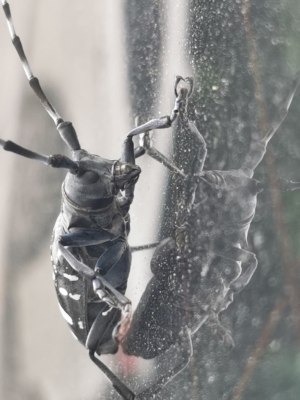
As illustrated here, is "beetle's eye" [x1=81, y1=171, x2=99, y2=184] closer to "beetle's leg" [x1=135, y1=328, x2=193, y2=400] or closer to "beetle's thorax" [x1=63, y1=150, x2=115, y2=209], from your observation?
"beetle's thorax" [x1=63, y1=150, x2=115, y2=209]

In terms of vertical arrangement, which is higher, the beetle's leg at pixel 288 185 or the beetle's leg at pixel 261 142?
the beetle's leg at pixel 261 142

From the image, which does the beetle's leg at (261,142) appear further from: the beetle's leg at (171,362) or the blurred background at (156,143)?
the beetle's leg at (171,362)

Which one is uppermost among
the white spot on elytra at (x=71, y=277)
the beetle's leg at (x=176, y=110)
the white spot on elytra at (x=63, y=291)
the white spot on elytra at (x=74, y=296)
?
the beetle's leg at (x=176, y=110)

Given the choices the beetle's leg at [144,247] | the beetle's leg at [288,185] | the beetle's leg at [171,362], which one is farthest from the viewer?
the beetle's leg at [144,247]

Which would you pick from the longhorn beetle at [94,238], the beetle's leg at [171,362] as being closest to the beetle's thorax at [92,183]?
the longhorn beetle at [94,238]

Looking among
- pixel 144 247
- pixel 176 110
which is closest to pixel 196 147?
pixel 176 110

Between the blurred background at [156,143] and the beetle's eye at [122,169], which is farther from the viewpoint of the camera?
the beetle's eye at [122,169]

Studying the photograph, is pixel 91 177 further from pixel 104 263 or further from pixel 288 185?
pixel 288 185

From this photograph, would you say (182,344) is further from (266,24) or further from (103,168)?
(266,24)
